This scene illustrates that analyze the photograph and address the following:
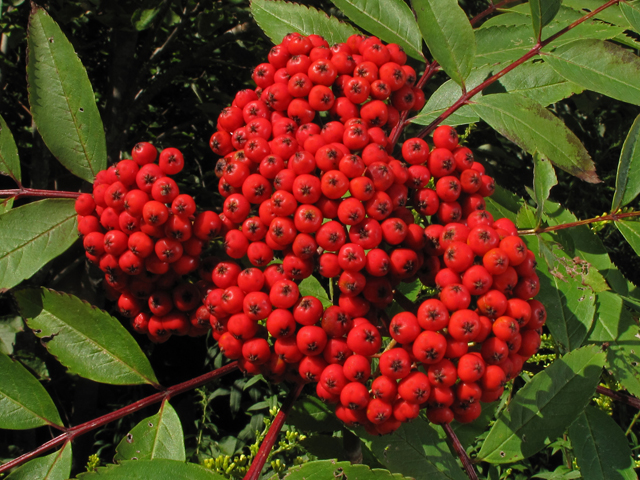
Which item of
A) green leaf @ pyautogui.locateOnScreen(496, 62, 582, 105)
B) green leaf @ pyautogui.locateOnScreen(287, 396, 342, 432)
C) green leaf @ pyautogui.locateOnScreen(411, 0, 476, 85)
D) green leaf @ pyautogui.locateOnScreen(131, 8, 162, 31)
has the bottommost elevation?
green leaf @ pyautogui.locateOnScreen(287, 396, 342, 432)

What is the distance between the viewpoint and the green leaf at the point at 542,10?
1616 millimetres

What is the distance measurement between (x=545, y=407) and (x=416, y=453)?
1.49ft

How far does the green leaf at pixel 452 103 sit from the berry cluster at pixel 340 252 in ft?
0.85

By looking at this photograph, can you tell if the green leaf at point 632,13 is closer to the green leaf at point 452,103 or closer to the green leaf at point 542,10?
the green leaf at point 542,10

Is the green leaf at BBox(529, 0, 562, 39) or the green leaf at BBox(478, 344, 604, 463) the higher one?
the green leaf at BBox(529, 0, 562, 39)

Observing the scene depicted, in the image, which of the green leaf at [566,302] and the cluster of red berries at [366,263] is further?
the green leaf at [566,302]

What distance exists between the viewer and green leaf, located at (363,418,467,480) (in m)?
1.59

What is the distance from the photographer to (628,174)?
69.4 inches

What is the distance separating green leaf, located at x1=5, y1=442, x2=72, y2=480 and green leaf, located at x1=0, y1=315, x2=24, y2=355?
39.0 inches

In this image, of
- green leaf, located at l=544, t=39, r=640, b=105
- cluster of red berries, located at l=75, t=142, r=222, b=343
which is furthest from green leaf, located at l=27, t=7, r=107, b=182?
green leaf, located at l=544, t=39, r=640, b=105

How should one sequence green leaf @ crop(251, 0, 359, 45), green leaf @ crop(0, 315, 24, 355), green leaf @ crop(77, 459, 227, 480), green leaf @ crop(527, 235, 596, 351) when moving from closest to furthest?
green leaf @ crop(77, 459, 227, 480) → green leaf @ crop(527, 235, 596, 351) → green leaf @ crop(251, 0, 359, 45) → green leaf @ crop(0, 315, 24, 355)

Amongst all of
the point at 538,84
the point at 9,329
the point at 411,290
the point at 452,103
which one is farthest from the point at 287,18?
the point at 9,329

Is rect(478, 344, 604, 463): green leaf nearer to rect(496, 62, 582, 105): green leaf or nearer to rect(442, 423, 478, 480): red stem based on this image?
rect(442, 423, 478, 480): red stem

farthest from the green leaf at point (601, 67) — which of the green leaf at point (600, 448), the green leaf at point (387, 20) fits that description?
the green leaf at point (600, 448)
